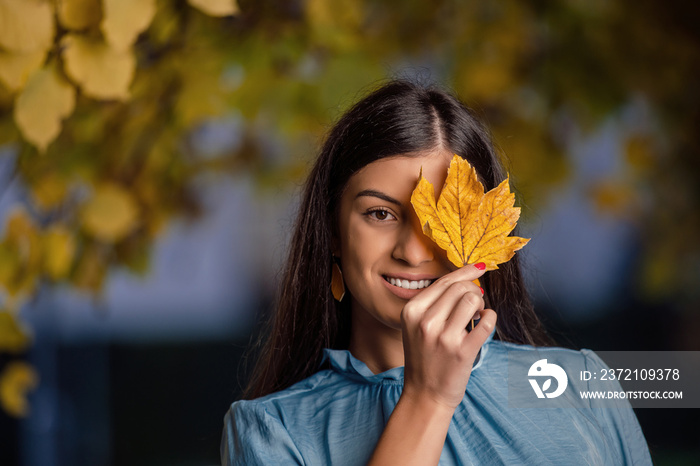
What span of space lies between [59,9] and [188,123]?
1.60 feet

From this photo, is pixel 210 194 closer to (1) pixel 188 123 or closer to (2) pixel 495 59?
(1) pixel 188 123

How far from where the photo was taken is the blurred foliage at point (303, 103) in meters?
1.76

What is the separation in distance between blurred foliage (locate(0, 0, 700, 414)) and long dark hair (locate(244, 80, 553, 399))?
314 millimetres

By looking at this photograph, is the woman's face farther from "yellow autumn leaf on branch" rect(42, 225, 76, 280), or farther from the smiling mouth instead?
"yellow autumn leaf on branch" rect(42, 225, 76, 280)

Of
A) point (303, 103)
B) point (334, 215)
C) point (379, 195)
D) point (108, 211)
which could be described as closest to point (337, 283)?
point (334, 215)

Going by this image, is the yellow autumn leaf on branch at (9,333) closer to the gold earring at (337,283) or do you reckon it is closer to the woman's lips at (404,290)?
the gold earring at (337,283)

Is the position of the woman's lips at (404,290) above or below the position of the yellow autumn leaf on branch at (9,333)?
above

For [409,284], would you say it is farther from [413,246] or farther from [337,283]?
[337,283]

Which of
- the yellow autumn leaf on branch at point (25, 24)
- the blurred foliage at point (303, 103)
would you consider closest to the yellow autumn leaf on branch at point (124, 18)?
the yellow autumn leaf on branch at point (25, 24)

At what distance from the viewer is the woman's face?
109cm

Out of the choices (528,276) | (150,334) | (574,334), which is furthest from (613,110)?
(150,334)

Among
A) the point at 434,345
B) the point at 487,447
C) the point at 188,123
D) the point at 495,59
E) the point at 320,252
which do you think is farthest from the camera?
the point at 495,59

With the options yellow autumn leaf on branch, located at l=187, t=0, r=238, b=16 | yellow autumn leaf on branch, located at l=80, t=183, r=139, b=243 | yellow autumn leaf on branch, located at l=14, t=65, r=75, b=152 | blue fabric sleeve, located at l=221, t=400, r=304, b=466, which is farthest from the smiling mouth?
yellow autumn leaf on branch, located at l=80, t=183, r=139, b=243

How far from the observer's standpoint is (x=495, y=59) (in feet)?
6.75
